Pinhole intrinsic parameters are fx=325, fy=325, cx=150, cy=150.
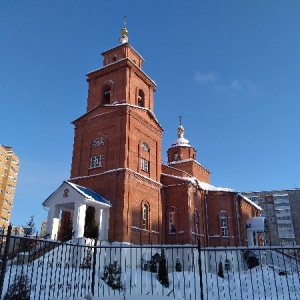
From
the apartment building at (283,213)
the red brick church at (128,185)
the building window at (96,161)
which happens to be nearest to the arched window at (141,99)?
the red brick church at (128,185)

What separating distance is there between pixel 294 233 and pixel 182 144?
41668mm

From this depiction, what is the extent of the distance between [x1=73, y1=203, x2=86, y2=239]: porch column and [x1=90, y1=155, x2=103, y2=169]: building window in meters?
3.57

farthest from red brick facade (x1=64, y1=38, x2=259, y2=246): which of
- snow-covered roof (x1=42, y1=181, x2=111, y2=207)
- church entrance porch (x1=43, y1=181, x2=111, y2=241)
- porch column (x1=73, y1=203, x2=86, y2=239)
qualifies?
porch column (x1=73, y1=203, x2=86, y2=239)

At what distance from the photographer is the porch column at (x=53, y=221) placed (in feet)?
58.3

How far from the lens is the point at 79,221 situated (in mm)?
16641

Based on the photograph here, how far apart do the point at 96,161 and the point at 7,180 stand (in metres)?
39.9

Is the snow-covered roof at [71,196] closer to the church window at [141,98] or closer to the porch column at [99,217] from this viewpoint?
the porch column at [99,217]

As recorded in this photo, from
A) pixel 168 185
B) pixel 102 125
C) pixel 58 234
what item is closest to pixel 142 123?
pixel 102 125

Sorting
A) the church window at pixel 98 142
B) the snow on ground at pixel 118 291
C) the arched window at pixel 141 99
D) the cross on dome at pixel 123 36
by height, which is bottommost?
the snow on ground at pixel 118 291

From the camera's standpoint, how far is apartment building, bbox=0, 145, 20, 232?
5275 cm

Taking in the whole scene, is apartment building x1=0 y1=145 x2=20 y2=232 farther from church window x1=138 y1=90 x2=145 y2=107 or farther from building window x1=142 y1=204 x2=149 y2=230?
building window x1=142 y1=204 x2=149 y2=230

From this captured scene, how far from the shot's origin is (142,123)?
2148 cm

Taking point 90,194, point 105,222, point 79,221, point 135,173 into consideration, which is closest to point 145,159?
point 135,173

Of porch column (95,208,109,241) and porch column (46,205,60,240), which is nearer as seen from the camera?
porch column (95,208,109,241)
